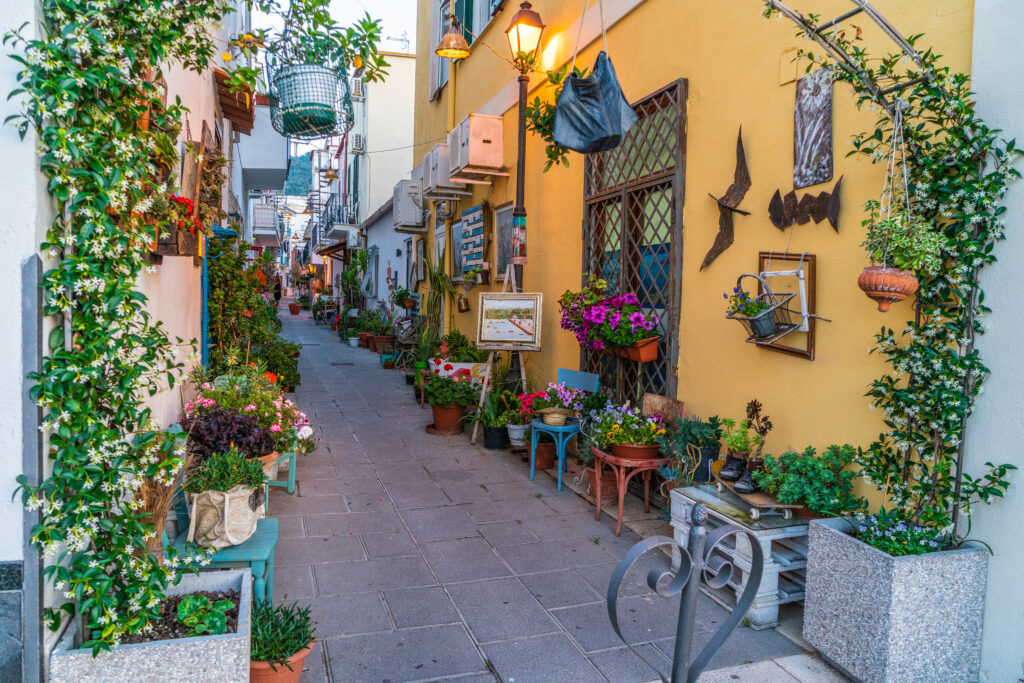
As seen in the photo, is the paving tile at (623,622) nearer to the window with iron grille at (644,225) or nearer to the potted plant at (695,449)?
the potted plant at (695,449)

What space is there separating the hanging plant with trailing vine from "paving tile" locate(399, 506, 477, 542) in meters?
2.71

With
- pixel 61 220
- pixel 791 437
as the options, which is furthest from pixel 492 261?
pixel 61 220

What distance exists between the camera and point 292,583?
154 inches

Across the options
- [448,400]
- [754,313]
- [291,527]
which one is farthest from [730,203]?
[448,400]

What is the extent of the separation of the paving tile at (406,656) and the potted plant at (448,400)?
172 inches

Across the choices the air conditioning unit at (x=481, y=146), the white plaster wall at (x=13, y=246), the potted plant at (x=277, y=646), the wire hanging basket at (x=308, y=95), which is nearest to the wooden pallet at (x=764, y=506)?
the potted plant at (x=277, y=646)

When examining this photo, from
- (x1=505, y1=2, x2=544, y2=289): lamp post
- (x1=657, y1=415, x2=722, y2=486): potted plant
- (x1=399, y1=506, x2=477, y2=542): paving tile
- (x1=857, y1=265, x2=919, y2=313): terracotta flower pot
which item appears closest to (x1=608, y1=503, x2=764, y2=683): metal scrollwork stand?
(x1=857, y1=265, x2=919, y2=313): terracotta flower pot

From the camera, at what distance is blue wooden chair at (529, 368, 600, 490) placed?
580cm

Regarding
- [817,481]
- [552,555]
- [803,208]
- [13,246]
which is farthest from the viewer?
[552,555]

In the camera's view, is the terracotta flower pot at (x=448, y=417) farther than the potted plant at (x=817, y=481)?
Yes

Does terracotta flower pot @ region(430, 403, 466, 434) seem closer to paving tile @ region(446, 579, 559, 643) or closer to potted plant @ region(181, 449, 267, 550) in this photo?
paving tile @ region(446, 579, 559, 643)

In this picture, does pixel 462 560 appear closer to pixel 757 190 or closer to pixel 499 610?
pixel 499 610

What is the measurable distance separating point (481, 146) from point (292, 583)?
5920 millimetres

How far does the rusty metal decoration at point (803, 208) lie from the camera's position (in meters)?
3.55
